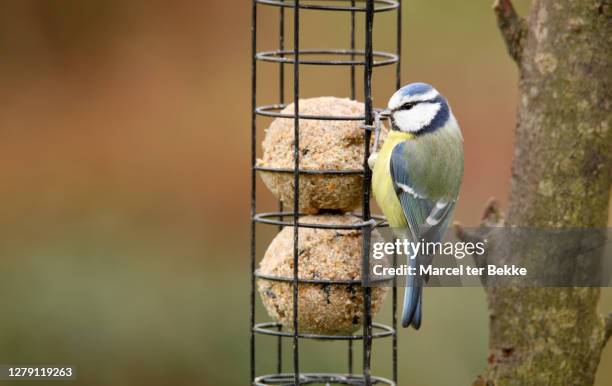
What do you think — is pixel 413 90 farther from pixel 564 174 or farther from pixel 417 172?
pixel 564 174

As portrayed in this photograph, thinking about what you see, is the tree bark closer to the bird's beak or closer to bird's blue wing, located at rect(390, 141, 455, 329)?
bird's blue wing, located at rect(390, 141, 455, 329)

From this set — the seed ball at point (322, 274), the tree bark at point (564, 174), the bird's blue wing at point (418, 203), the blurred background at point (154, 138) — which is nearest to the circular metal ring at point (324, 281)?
the seed ball at point (322, 274)

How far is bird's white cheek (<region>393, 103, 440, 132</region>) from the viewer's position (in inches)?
161

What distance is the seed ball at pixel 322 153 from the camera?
4.02 metres

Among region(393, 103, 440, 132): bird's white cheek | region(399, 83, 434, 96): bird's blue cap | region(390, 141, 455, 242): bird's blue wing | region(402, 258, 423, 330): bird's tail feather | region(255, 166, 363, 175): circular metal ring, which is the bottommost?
region(402, 258, 423, 330): bird's tail feather

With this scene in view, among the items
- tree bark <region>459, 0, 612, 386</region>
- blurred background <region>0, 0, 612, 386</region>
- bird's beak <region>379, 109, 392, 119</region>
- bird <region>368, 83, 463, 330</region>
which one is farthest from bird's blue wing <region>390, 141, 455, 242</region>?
blurred background <region>0, 0, 612, 386</region>

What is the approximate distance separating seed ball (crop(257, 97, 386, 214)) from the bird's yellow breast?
0.33 feet

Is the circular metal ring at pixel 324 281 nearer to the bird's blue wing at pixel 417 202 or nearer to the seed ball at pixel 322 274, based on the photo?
the seed ball at pixel 322 274

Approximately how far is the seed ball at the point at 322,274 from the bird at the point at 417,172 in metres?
0.15

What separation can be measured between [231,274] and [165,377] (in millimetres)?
788

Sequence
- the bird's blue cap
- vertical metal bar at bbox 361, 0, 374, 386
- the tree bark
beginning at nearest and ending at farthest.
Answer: vertical metal bar at bbox 361, 0, 374, 386
the bird's blue cap
the tree bark

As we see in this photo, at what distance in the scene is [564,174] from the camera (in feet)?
13.8

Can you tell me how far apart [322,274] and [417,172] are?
1.76 ft

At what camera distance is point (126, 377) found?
680 centimetres
